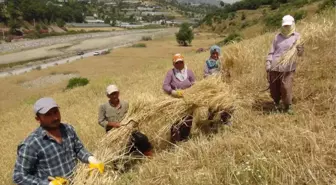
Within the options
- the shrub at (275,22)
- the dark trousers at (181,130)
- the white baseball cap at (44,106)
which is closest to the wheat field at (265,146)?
the dark trousers at (181,130)

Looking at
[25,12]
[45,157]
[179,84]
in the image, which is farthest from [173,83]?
[25,12]

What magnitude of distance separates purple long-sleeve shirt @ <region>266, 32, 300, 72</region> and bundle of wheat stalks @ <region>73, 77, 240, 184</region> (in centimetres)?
66

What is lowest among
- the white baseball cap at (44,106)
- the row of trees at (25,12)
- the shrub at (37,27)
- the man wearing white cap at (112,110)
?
the shrub at (37,27)

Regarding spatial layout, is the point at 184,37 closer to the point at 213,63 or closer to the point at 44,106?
the point at 213,63

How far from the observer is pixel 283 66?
4.61 meters

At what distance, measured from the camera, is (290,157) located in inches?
111

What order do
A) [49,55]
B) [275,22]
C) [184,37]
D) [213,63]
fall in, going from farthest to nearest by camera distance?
[184,37]
[49,55]
[275,22]
[213,63]

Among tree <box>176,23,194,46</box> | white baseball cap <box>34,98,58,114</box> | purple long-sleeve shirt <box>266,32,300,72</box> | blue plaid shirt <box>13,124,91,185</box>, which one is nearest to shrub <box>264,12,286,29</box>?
purple long-sleeve shirt <box>266,32,300,72</box>

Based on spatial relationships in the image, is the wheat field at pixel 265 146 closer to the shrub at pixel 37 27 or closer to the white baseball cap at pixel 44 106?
the white baseball cap at pixel 44 106

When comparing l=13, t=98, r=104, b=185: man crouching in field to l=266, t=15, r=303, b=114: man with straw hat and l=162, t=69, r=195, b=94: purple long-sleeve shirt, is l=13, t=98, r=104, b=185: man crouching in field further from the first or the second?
l=266, t=15, r=303, b=114: man with straw hat

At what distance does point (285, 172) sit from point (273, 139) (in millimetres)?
492

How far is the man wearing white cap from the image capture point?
4605 millimetres

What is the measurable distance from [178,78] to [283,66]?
1.26 metres

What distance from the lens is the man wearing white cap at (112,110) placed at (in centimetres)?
461
